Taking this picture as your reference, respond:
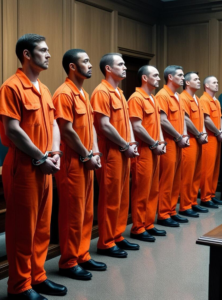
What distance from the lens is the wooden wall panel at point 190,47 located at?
6836 mm

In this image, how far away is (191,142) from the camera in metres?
5.09

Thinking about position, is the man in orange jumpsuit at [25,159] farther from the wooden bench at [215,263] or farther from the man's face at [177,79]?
the man's face at [177,79]

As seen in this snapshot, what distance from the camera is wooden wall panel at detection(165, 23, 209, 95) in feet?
→ 22.4

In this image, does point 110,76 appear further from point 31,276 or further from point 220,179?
point 220,179

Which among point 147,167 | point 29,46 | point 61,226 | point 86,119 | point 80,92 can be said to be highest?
point 29,46

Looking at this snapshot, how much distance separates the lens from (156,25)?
7.07 m

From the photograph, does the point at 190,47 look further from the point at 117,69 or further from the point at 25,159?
the point at 25,159

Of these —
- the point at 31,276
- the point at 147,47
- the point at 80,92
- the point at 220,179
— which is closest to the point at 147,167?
the point at 80,92

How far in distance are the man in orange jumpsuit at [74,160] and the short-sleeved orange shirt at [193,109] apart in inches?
85.7

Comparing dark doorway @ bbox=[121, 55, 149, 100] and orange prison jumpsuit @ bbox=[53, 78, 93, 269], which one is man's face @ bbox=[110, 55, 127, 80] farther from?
dark doorway @ bbox=[121, 55, 149, 100]

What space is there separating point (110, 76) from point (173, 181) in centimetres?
164

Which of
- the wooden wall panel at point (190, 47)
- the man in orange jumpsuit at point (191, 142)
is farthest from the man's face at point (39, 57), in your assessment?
the wooden wall panel at point (190, 47)

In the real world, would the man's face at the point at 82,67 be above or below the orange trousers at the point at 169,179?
above

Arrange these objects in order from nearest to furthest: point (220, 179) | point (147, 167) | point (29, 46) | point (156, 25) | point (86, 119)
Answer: point (29, 46)
point (86, 119)
point (147, 167)
point (220, 179)
point (156, 25)
